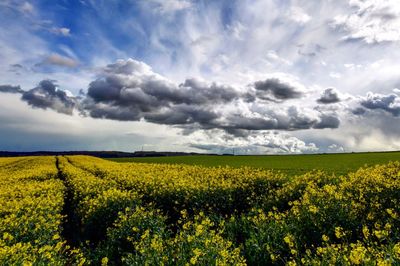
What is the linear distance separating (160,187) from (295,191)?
6.58 meters

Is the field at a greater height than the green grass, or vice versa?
the green grass

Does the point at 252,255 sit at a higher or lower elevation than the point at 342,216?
lower

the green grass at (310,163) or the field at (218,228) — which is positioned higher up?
the green grass at (310,163)

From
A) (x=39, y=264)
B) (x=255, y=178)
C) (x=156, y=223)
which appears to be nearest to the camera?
(x=39, y=264)

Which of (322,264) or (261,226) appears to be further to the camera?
(261,226)

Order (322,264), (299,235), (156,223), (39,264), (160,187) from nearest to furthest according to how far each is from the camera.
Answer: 1. (322,264)
2. (39,264)
3. (299,235)
4. (156,223)
5. (160,187)

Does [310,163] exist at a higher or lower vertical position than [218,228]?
higher

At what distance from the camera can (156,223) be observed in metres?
11.0

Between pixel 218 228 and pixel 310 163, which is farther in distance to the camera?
pixel 310 163

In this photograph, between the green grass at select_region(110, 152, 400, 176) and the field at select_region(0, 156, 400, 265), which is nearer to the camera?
the field at select_region(0, 156, 400, 265)

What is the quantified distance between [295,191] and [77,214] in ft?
33.4

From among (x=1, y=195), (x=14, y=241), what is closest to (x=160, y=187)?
(x=1, y=195)

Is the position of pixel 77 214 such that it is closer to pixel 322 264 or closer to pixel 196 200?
pixel 196 200

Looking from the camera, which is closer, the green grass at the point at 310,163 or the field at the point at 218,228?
the field at the point at 218,228
